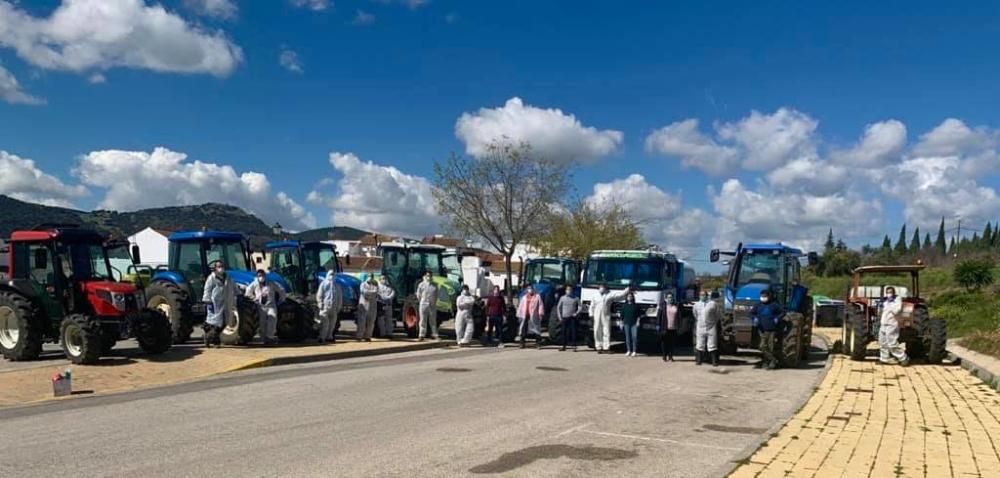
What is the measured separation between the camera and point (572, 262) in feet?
85.3

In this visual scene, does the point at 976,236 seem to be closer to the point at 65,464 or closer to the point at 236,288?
the point at 236,288

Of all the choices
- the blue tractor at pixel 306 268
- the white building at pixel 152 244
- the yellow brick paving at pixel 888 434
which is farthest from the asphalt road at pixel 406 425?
the white building at pixel 152 244

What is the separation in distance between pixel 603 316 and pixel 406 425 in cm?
1126

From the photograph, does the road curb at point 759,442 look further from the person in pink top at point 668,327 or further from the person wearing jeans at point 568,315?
the person wearing jeans at point 568,315

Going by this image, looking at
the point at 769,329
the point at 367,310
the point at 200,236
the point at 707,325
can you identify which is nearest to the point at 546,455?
the point at 769,329

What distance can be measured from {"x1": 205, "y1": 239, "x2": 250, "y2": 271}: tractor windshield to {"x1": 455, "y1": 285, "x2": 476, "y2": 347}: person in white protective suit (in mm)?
5469

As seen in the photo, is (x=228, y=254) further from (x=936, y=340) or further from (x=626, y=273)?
(x=936, y=340)

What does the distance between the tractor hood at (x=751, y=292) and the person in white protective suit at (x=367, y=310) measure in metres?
8.96

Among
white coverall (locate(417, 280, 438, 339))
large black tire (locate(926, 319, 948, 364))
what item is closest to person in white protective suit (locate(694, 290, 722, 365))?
large black tire (locate(926, 319, 948, 364))

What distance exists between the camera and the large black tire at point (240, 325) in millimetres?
17453

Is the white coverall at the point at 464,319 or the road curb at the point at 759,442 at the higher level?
the white coverall at the point at 464,319

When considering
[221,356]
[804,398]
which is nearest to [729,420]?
[804,398]

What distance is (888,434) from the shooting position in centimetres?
939

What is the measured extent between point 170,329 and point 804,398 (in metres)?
11.2
